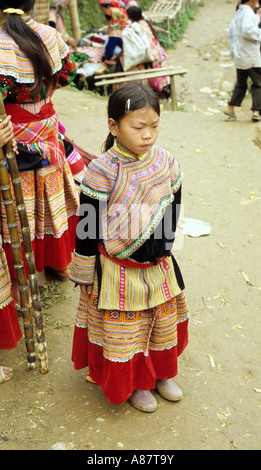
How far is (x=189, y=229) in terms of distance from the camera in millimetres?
4508

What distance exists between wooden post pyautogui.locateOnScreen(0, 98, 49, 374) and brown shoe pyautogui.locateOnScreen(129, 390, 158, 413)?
0.55 metres

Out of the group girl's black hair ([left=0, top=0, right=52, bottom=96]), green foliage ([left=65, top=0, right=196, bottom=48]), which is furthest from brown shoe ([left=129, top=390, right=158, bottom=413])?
green foliage ([left=65, top=0, right=196, bottom=48])

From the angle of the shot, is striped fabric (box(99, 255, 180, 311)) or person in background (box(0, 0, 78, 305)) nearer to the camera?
striped fabric (box(99, 255, 180, 311))

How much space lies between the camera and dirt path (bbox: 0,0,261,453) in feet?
8.10

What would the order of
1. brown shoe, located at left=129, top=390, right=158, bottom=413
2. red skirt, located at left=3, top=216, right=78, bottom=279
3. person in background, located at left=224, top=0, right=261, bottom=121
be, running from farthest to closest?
1. person in background, located at left=224, top=0, right=261, bottom=121
2. red skirt, located at left=3, top=216, right=78, bottom=279
3. brown shoe, located at left=129, top=390, right=158, bottom=413

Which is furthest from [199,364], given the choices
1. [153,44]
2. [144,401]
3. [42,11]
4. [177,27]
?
[177,27]

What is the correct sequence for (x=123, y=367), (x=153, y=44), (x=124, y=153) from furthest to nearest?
(x=153, y=44)
(x=123, y=367)
(x=124, y=153)

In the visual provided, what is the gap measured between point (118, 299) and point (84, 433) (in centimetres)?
71

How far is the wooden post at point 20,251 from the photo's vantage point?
238 cm

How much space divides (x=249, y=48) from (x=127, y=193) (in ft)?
17.8

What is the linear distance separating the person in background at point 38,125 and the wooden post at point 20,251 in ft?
1.24

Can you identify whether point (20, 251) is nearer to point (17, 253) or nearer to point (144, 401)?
point (17, 253)

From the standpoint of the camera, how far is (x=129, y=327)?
2375mm

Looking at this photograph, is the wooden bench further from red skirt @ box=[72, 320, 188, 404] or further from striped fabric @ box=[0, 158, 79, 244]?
red skirt @ box=[72, 320, 188, 404]
